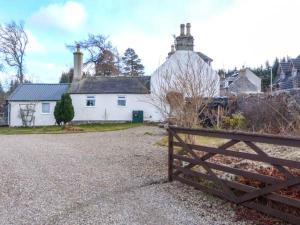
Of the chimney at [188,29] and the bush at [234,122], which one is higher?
the chimney at [188,29]

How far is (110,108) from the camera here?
92.1 ft

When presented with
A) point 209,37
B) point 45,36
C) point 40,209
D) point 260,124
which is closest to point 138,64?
point 209,37

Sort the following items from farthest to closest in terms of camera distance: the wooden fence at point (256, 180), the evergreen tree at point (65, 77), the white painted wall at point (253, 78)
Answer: the evergreen tree at point (65, 77) < the white painted wall at point (253, 78) < the wooden fence at point (256, 180)

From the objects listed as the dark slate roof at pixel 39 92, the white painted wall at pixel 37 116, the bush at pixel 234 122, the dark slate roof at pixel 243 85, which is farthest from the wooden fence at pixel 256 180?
the dark slate roof at pixel 243 85

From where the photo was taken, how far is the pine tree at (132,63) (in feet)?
176

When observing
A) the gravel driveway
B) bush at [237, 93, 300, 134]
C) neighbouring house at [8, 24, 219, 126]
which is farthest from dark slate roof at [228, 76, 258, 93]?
the gravel driveway

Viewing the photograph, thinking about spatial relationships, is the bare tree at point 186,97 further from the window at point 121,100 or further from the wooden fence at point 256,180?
the window at point 121,100

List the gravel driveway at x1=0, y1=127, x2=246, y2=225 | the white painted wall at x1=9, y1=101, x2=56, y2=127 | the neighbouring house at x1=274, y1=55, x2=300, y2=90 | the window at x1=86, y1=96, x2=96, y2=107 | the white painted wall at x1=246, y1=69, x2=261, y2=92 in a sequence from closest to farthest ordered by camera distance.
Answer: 1. the gravel driveway at x1=0, y1=127, x2=246, y2=225
2. the neighbouring house at x1=274, y1=55, x2=300, y2=90
3. the window at x1=86, y1=96, x2=96, y2=107
4. the white painted wall at x1=9, y1=101, x2=56, y2=127
5. the white painted wall at x1=246, y1=69, x2=261, y2=92

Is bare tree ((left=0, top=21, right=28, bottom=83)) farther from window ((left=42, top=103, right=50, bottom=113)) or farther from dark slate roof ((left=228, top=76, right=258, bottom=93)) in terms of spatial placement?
dark slate roof ((left=228, top=76, right=258, bottom=93))

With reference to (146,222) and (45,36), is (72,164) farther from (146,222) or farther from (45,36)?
(45,36)

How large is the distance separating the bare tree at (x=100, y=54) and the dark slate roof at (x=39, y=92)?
14533 mm

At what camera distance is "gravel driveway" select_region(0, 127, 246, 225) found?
5.02 meters

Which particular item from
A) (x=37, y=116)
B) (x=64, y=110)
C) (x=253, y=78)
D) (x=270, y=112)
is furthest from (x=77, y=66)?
(x=253, y=78)

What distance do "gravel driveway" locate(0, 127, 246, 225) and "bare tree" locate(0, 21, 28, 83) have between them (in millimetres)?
33416
